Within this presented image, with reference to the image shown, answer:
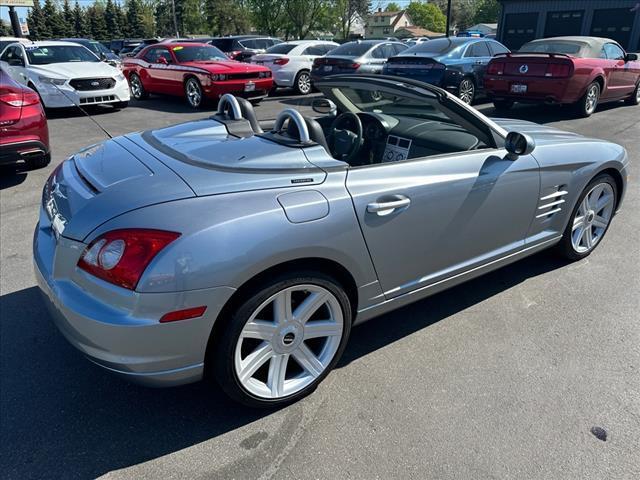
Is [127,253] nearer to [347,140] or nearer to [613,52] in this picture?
[347,140]

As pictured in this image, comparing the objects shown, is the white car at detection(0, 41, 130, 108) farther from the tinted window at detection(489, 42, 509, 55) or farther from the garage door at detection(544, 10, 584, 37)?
the garage door at detection(544, 10, 584, 37)

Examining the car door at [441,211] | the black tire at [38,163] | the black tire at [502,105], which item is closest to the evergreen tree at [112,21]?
the black tire at [502,105]

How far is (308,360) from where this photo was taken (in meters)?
2.39

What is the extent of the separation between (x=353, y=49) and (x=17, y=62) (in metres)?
7.50

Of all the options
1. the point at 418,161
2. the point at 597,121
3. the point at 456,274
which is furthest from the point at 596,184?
the point at 597,121

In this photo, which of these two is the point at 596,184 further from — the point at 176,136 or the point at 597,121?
the point at 597,121

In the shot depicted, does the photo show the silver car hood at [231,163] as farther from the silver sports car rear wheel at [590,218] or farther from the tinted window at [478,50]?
the tinted window at [478,50]

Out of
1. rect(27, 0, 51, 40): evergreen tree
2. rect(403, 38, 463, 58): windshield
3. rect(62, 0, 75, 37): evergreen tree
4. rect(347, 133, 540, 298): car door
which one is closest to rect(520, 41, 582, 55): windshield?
rect(403, 38, 463, 58): windshield

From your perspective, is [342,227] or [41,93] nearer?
[342,227]

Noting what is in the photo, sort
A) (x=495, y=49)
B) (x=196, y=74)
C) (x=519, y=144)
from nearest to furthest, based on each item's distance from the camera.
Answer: (x=519, y=144) → (x=196, y=74) → (x=495, y=49)

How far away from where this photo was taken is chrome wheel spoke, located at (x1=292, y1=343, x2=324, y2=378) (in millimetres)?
2350

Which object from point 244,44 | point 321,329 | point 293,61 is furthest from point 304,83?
point 321,329

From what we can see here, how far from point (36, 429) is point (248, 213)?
55.4 inches

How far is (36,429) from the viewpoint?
2.22 metres
